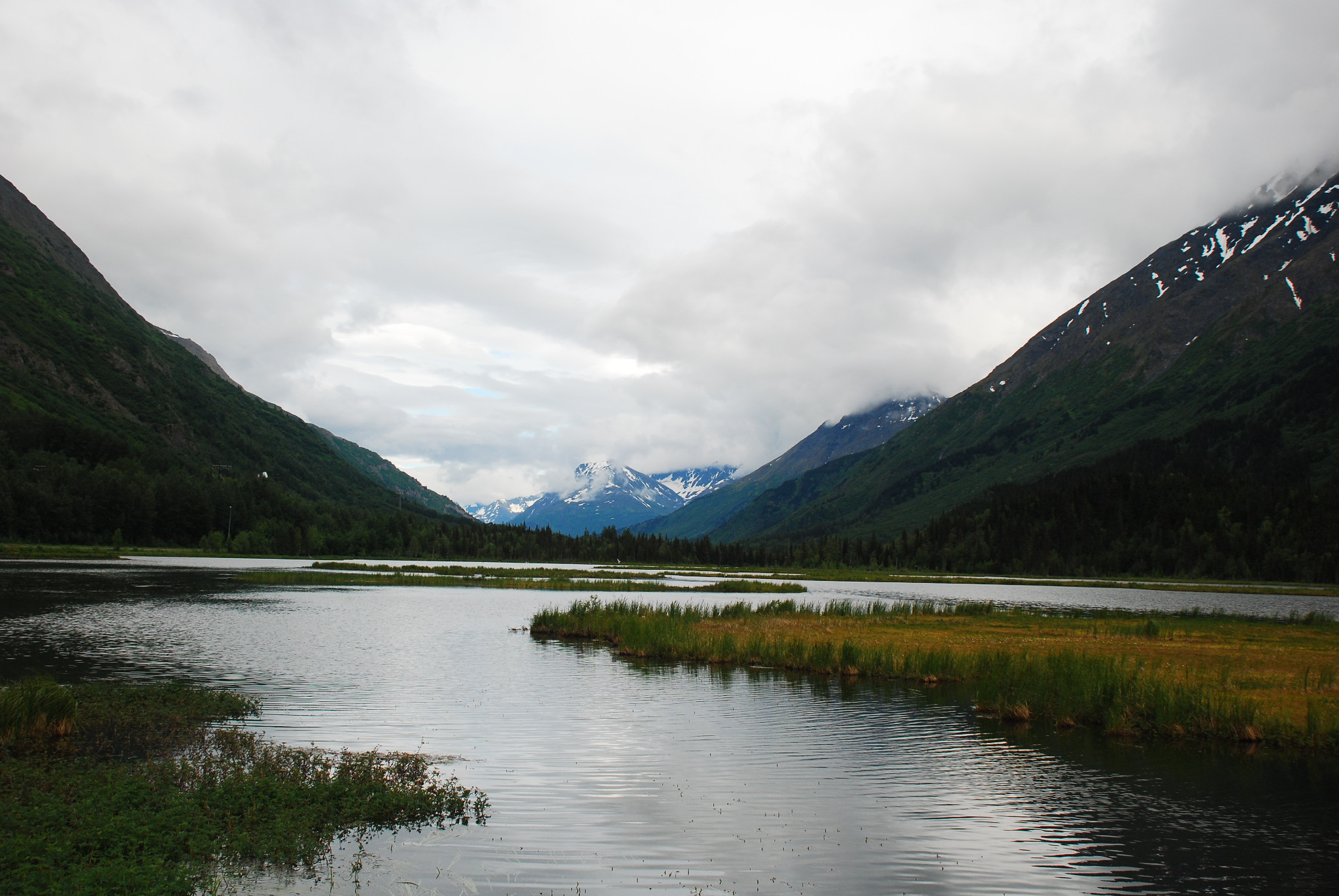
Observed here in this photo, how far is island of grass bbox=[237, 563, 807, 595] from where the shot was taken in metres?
110

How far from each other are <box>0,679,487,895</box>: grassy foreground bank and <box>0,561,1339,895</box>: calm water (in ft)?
3.82

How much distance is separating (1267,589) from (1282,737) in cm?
14296

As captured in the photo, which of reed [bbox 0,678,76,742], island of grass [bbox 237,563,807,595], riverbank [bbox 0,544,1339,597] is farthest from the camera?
riverbank [bbox 0,544,1339,597]

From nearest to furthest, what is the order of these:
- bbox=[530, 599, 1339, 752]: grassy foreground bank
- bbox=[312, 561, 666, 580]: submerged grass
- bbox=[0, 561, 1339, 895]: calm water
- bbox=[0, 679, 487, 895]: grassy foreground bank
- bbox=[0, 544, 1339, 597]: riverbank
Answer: bbox=[0, 679, 487, 895]: grassy foreground bank
bbox=[0, 561, 1339, 895]: calm water
bbox=[530, 599, 1339, 752]: grassy foreground bank
bbox=[312, 561, 666, 580]: submerged grass
bbox=[0, 544, 1339, 597]: riverbank

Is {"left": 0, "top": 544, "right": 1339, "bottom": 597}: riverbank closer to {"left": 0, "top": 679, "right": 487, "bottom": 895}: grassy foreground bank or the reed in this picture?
the reed

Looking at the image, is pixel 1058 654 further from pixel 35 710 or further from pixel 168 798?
pixel 35 710

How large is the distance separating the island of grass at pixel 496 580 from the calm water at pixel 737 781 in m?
62.0

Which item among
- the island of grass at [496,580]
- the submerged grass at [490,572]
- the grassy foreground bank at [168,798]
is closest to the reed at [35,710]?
the grassy foreground bank at [168,798]

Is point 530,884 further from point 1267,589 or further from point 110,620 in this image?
point 1267,589

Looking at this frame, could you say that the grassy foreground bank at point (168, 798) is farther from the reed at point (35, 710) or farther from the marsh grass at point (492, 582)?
the marsh grass at point (492, 582)

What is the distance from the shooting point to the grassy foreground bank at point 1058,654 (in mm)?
29422

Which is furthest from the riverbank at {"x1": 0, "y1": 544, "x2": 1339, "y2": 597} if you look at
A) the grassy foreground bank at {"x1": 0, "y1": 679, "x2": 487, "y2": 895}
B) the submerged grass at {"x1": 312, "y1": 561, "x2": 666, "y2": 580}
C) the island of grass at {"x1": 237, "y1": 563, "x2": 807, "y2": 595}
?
the grassy foreground bank at {"x1": 0, "y1": 679, "x2": 487, "y2": 895}

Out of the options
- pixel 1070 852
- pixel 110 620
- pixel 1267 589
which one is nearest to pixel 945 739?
pixel 1070 852

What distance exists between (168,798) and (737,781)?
13.6 m
